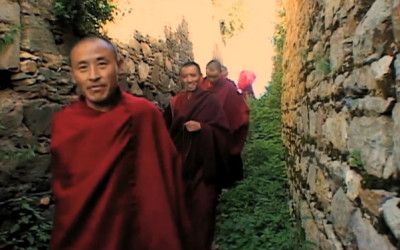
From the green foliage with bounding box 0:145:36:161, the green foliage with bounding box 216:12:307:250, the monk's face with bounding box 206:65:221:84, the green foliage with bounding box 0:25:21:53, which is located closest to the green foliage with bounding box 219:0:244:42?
the green foliage with bounding box 216:12:307:250

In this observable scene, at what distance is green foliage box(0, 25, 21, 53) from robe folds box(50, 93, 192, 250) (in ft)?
5.43

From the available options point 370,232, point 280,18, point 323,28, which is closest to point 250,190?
point 323,28

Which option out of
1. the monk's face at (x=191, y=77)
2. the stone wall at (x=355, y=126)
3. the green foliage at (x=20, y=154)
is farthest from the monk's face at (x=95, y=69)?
the monk's face at (x=191, y=77)

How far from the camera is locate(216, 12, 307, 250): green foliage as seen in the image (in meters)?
3.58

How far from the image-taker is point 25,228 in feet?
11.3

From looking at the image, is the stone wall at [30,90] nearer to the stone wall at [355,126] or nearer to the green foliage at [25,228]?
the green foliage at [25,228]

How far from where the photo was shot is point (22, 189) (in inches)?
141

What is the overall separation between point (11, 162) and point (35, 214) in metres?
0.44

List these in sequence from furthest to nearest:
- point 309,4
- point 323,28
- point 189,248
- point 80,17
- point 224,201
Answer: point 224,201 < point 80,17 < point 309,4 < point 323,28 < point 189,248

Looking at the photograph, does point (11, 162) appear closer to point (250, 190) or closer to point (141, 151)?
point (141, 151)

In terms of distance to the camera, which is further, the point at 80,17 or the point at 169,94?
the point at 169,94

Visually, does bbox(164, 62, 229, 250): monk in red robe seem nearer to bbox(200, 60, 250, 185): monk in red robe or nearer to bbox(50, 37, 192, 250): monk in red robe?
bbox(200, 60, 250, 185): monk in red robe

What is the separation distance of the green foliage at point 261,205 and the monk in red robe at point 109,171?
1269mm

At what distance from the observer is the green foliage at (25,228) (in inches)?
130
